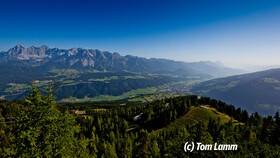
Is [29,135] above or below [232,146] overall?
above

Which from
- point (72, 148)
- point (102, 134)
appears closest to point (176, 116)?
point (102, 134)

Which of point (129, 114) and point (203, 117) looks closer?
point (203, 117)

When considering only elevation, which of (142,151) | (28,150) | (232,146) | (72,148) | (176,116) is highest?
(28,150)

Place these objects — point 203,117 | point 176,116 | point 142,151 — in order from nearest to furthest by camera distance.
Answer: point 142,151
point 203,117
point 176,116

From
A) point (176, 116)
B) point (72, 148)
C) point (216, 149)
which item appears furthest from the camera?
point (176, 116)

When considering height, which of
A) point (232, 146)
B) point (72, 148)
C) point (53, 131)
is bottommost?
point (232, 146)

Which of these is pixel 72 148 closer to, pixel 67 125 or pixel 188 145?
pixel 67 125

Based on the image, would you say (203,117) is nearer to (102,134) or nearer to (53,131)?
(102,134)

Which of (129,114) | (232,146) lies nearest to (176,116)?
(129,114)

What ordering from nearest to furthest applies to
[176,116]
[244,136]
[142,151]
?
[142,151] → [244,136] → [176,116]
